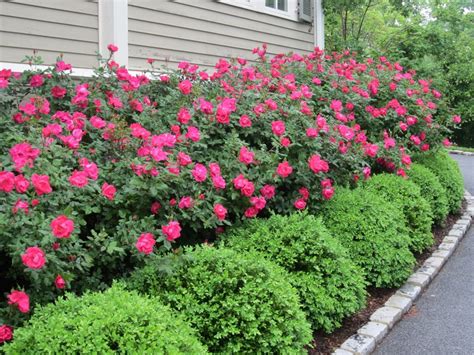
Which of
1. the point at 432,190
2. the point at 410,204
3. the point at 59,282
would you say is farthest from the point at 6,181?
the point at 432,190

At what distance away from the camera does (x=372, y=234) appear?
376 centimetres

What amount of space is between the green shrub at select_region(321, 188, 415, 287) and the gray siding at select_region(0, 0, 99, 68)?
2.80 m

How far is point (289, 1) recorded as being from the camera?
777 cm

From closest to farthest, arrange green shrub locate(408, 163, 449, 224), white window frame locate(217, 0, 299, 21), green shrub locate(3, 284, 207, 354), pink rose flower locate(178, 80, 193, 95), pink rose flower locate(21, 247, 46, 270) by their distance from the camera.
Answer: green shrub locate(3, 284, 207, 354)
pink rose flower locate(21, 247, 46, 270)
pink rose flower locate(178, 80, 193, 95)
green shrub locate(408, 163, 449, 224)
white window frame locate(217, 0, 299, 21)

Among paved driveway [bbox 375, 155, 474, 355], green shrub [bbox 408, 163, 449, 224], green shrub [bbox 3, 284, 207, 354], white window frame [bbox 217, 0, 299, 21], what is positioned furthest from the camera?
white window frame [bbox 217, 0, 299, 21]

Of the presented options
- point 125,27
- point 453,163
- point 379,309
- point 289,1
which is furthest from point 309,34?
point 379,309

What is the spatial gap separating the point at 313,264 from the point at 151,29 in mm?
3703

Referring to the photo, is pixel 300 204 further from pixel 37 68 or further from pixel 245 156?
pixel 37 68

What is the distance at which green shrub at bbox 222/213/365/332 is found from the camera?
119 inches

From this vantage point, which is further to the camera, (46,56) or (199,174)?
(46,56)

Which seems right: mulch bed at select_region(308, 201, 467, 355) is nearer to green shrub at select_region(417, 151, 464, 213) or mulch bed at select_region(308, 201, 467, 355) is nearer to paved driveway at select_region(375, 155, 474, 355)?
paved driveway at select_region(375, 155, 474, 355)

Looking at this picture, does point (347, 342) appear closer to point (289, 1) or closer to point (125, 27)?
point (125, 27)

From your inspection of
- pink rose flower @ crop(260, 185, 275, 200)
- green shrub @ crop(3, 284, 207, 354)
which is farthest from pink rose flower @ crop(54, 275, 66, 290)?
pink rose flower @ crop(260, 185, 275, 200)

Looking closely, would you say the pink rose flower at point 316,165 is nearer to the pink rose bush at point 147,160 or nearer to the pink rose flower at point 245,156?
the pink rose bush at point 147,160
